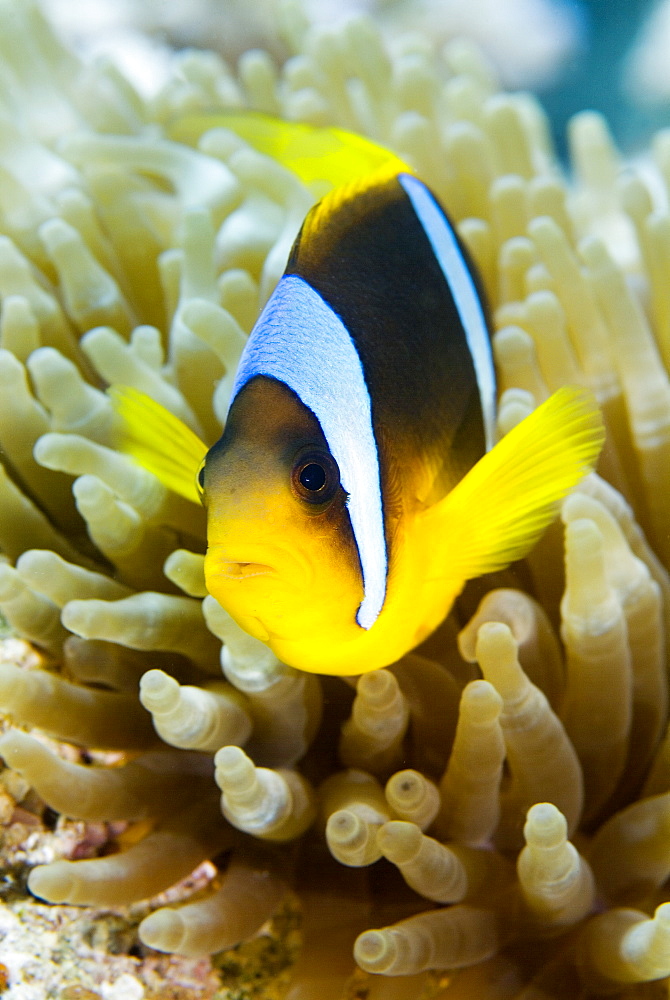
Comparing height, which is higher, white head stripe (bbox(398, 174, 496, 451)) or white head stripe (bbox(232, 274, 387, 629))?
white head stripe (bbox(398, 174, 496, 451))

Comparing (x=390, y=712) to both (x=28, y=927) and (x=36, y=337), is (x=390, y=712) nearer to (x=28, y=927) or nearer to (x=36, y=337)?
(x=28, y=927)

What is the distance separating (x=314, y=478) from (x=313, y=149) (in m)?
0.60

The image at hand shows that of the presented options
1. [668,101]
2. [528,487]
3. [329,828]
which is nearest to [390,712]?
[329,828]

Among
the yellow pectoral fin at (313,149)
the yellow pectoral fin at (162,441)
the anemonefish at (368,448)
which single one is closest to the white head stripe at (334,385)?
the anemonefish at (368,448)

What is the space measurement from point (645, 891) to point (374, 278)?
24.0 inches

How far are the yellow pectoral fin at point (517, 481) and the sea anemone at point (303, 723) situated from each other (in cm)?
6

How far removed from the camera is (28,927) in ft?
2.51

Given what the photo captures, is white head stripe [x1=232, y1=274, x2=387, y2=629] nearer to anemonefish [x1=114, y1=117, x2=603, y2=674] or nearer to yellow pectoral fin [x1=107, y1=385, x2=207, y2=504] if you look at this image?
anemonefish [x1=114, y1=117, x2=603, y2=674]

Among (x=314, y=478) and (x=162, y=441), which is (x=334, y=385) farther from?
(x=162, y=441)

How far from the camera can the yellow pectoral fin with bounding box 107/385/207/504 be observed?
A: 76cm

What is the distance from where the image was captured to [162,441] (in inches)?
30.1

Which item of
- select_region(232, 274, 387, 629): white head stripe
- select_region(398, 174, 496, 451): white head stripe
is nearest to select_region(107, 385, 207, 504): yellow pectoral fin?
select_region(232, 274, 387, 629): white head stripe

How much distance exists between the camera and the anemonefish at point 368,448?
0.58 meters

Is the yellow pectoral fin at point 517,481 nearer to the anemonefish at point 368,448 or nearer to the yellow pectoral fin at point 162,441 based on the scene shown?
the anemonefish at point 368,448
